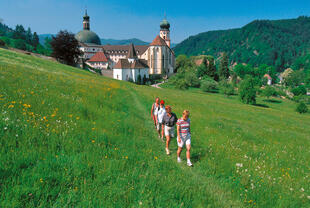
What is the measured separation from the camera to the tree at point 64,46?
1886 inches

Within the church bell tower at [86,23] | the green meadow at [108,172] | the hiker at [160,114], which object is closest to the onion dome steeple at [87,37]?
the church bell tower at [86,23]

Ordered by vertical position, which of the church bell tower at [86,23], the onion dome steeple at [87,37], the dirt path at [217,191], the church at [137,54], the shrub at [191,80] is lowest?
the dirt path at [217,191]

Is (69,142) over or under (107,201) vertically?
over

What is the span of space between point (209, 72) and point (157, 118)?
101 meters

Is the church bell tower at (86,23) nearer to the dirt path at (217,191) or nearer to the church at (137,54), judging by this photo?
the church at (137,54)

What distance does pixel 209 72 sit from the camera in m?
104

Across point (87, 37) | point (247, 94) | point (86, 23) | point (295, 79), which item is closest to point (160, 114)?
point (247, 94)

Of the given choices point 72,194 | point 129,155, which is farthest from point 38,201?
point 129,155

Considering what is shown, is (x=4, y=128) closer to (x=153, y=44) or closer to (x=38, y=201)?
(x=38, y=201)

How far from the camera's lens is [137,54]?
110m

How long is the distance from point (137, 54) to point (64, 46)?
2527 inches

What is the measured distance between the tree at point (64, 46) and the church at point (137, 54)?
22955mm

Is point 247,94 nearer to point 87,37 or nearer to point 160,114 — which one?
point 160,114

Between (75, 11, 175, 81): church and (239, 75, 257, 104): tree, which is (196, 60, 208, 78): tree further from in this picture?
(239, 75, 257, 104): tree
